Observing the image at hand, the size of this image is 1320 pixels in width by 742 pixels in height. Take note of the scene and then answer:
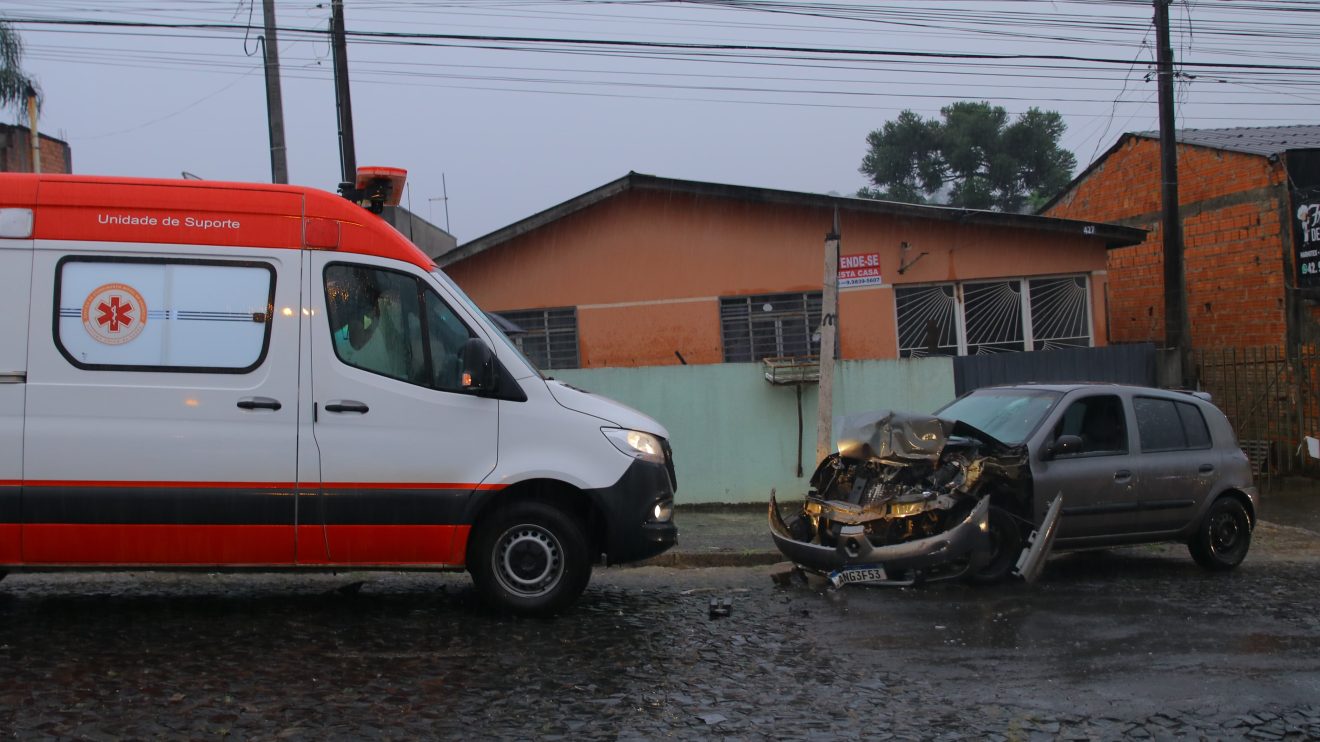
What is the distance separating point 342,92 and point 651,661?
393 inches

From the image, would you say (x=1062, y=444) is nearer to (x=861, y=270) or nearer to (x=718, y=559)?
(x=718, y=559)

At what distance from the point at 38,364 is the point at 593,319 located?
991cm

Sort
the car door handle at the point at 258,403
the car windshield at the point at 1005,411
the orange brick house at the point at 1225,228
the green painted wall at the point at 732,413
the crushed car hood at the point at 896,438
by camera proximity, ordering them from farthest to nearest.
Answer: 1. the orange brick house at the point at 1225,228
2. the green painted wall at the point at 732,413
3. the car windshield at the point at 1005,411
4. the crushed car hood at the point at 896,438
5. the car door handle at the point at 258,403

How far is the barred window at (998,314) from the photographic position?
1510cm

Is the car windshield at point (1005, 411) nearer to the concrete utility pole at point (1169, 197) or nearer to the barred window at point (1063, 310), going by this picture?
the barred window at point (1063, 310)

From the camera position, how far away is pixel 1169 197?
1471 centimetres

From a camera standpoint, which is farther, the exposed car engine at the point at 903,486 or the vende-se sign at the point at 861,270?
the vende-se sign at the point at 861,270

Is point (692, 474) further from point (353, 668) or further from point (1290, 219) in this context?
point (1290, 219)

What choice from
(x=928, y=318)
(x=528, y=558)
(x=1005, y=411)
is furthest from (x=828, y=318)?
(x=928, y=318)

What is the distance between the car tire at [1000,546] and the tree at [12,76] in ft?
59.1

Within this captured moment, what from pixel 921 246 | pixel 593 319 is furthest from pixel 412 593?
pixel 921 246

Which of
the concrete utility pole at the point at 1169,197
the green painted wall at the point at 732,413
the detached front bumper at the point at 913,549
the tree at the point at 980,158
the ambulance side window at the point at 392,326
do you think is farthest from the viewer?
the tree at the point at 980,158

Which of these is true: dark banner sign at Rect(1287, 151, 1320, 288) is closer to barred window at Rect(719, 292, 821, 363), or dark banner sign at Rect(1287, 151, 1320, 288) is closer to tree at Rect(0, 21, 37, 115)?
barred window at Rect(719, 292, 821, 363)

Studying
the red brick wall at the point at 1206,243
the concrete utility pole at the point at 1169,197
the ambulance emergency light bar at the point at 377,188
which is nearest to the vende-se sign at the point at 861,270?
the concrete utility pole at the point at 1169,197
